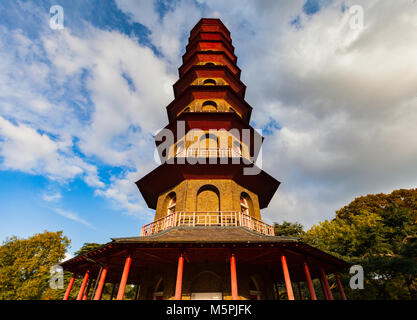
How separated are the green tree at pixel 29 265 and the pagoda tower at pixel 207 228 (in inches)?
852

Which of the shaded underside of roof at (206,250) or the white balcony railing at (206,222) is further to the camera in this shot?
the white balcony railing at (206,222)

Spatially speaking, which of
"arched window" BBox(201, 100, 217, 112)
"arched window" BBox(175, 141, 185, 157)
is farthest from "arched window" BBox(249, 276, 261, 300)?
"arched window" BBox(201, 100, 217, 112)

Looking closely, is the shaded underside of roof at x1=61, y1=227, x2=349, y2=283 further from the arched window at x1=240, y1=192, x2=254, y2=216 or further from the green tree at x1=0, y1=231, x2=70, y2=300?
the green tree at x1=0, y1=231, x2=70, y2=300

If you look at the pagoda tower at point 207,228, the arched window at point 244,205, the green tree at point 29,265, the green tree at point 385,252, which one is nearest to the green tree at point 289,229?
the green tree at point 385,252

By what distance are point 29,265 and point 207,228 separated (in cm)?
3212

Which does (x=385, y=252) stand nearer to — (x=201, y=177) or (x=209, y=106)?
(x=201, y=177)

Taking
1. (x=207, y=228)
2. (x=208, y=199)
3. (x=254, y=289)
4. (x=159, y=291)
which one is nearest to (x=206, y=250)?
(x=207, y=228)

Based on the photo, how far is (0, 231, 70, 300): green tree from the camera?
27.3m

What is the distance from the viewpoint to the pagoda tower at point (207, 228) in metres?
8.77

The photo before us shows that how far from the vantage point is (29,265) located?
2900 cm

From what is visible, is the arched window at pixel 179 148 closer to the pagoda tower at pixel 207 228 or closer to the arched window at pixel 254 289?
the pagoda tower at pixel 207 228

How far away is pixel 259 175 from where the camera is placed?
1409 centimetres
